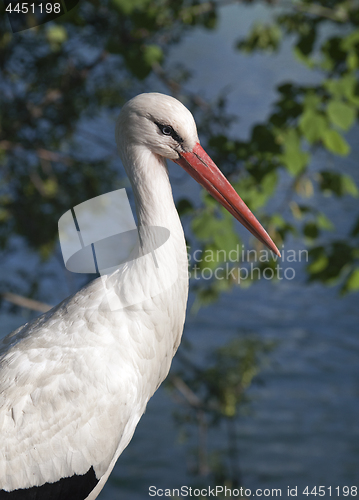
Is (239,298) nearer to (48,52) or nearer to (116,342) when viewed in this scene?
(48,52)

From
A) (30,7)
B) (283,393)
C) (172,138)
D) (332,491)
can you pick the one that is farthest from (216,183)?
(283,393)

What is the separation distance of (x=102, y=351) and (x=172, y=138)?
700 millimetres

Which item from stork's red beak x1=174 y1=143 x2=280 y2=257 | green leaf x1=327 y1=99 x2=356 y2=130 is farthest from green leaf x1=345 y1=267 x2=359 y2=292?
stork's red beak x1=174 y1=143 x2=280 y2=257

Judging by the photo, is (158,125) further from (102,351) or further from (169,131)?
(102,351)

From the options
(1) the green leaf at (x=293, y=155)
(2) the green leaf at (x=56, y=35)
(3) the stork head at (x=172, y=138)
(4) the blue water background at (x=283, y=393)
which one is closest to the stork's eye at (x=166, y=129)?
(3) the stork head at (x=172, y=138)

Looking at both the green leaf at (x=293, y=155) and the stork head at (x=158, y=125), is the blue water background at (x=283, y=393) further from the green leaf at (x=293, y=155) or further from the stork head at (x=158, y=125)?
the stork head at (x=158, y=125)

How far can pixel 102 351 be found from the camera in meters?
1.77

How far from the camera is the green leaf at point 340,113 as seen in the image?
243 centimetres

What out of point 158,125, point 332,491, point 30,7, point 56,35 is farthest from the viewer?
point 332,491

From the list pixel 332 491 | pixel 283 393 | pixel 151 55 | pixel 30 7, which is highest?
pixel 30 7

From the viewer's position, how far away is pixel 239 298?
340 inches

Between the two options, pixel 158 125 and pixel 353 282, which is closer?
pixel 158 125

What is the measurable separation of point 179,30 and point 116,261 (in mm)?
2252

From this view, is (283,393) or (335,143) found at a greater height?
(335,143)
